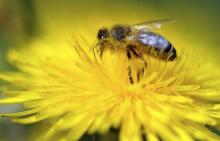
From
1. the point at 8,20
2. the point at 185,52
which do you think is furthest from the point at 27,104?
the point at 8,20

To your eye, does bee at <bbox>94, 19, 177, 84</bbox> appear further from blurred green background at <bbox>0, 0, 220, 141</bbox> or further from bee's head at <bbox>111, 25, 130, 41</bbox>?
blurred green background at <bbox>0, 0, 220, 141</bbox>

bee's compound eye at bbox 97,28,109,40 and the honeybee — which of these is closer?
the honeybee

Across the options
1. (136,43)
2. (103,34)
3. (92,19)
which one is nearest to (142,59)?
(136,43)

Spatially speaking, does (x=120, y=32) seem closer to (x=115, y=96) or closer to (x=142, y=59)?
(x=142, y=59)

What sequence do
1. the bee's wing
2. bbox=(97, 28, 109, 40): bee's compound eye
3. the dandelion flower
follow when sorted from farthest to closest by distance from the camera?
the bee's wing
bbox=(97, 28, 109, 40): bee's compound eye
the dandelion flower

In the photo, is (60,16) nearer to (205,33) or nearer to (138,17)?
(138,17)

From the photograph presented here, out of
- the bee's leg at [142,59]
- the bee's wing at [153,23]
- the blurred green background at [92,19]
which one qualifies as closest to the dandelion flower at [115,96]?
the bee's leg at [142,59]

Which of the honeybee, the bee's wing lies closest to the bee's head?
the honeybee
